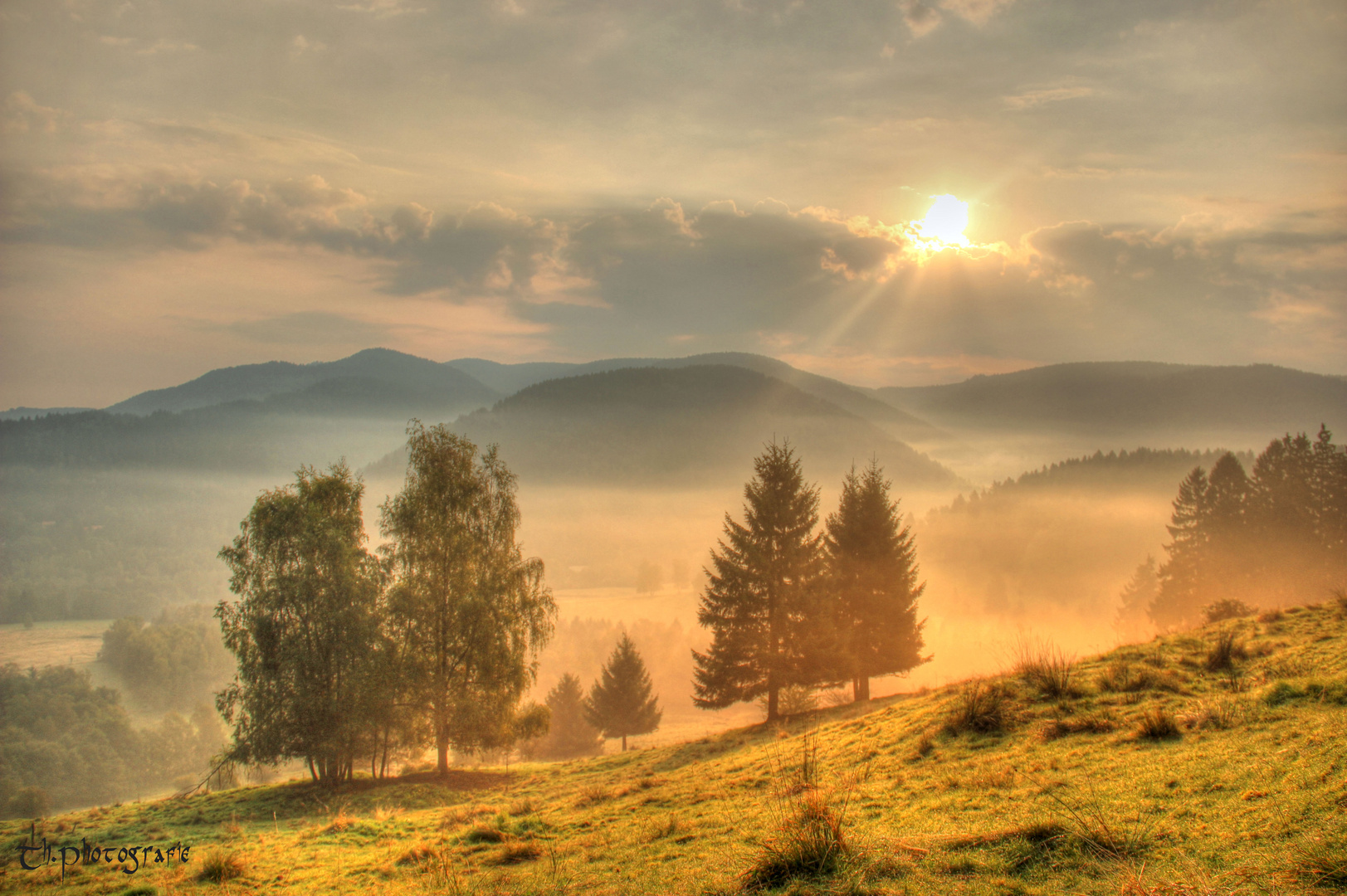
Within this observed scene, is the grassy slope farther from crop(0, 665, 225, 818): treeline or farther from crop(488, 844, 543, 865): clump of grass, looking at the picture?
crop(0, 665, 225, 818): treeline

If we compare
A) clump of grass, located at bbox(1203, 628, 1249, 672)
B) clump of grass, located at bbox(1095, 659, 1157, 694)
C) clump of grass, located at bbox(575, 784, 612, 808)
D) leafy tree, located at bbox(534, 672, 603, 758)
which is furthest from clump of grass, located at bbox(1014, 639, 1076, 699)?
leafy tree, located at bbox(534, 672, 603, 758)

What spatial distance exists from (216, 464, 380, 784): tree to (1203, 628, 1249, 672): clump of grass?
75.1ft

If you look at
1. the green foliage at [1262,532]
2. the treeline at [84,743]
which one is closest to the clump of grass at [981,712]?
the green foliage at [1262,532]

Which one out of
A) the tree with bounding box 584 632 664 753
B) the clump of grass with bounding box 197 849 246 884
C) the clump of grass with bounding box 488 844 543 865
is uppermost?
the clump of grass with bounding box 488 844 543 865

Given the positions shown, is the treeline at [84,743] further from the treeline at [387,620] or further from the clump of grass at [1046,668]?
the clump of grass at [1046,668]

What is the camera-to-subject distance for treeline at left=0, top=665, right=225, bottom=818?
81.4 metres

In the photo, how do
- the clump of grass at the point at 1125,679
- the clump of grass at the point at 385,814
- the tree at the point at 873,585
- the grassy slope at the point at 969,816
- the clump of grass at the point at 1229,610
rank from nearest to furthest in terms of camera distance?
the grassy slope at the point at 969,816 → the clump of grass at the point at 1125,679 → the clump of grass at the point at 385,814 → the clump of grass at the point at 1229,610 → the tree at the point at 873,585

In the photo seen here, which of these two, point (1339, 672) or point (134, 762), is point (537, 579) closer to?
point (1339, 672)

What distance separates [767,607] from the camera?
85.7 feet

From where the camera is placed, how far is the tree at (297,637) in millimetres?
20781

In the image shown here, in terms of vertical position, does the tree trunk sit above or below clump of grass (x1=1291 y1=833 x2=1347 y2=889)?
below

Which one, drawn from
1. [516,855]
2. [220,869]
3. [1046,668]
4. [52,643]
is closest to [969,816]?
[1046,668]

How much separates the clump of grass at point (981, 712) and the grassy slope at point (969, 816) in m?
0.19

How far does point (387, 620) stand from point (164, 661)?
137689 millimetres
